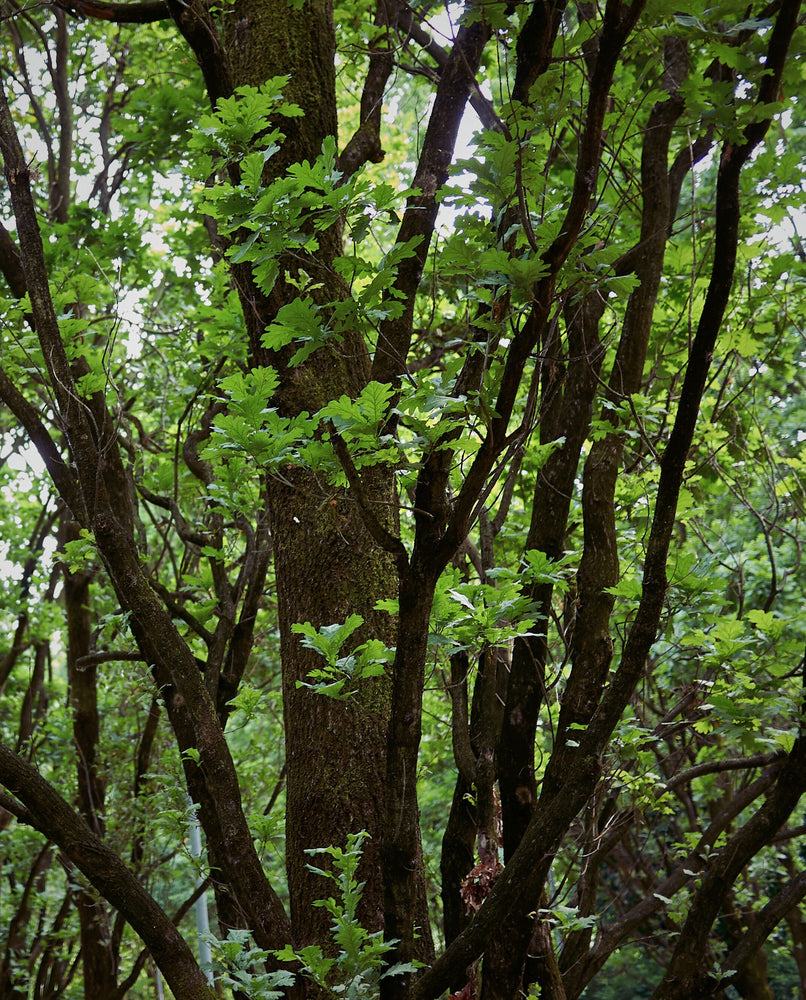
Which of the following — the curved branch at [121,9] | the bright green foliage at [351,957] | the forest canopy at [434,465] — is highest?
the curved branch at [121,9]

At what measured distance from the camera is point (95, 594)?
7.87m

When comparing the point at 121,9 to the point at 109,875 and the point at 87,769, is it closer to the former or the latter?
the point at 109,875

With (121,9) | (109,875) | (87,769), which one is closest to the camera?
(109,875)

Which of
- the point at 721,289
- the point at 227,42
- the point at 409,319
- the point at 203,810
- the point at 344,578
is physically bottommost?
the point at 203,810

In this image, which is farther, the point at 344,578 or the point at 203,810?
the point at 344,578

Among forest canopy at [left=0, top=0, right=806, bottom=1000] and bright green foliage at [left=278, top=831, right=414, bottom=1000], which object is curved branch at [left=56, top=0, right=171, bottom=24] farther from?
bright green foliage at [left=278, top=831, right=414, bottom=1000]

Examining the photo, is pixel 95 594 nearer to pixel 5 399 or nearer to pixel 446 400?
pixel 5 399

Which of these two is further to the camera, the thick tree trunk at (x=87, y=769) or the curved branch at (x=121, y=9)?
the thick tree trunk at (x=87, y=769)

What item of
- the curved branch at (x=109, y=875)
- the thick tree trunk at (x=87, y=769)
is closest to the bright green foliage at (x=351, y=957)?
the curved branch at (x=109, y=875)

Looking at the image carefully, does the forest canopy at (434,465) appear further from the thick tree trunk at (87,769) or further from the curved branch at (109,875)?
the thick tree trunk at (87,769)

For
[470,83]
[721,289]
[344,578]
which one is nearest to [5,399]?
[344,578]

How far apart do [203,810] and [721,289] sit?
1823mm

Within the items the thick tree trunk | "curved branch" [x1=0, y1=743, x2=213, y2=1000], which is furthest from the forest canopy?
the thick tree trunk

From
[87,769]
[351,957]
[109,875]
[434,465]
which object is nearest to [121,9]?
[434,465]
